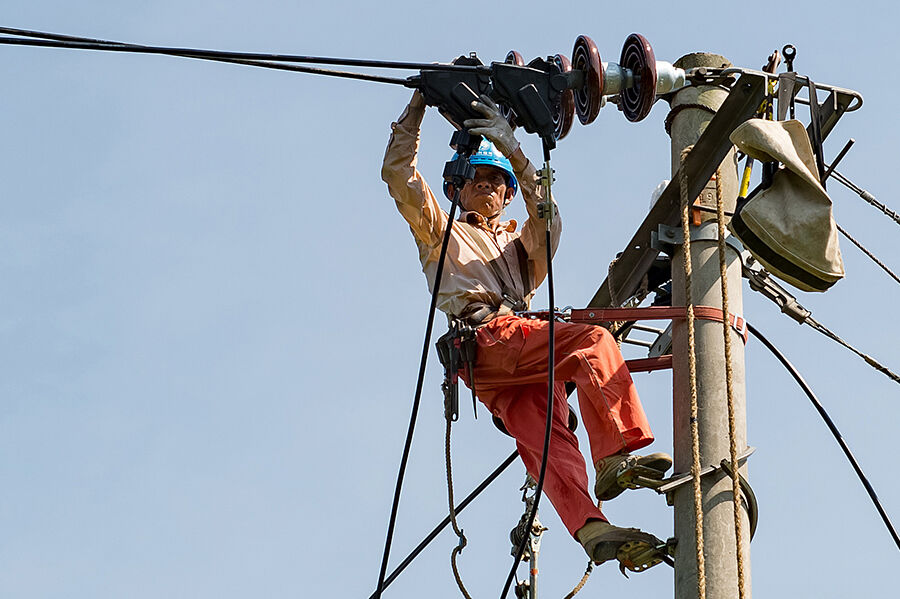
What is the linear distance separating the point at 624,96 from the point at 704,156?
0.42 metres

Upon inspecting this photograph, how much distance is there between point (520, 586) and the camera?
6.47 metres

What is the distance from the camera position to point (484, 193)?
687 centimetres

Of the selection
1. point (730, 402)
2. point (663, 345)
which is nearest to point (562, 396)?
point (663, 345)

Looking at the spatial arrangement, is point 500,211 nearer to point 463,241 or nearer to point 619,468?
Result: point 463,241

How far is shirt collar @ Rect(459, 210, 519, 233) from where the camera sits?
265 inches

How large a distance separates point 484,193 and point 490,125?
1.35m

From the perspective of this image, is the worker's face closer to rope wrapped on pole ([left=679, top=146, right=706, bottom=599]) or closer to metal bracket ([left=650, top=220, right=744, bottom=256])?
metal bracket ([left=650, top=220, right=744, bottom=256])

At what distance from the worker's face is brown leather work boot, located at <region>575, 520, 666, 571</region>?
1.82 meters

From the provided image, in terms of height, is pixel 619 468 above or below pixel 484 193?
below

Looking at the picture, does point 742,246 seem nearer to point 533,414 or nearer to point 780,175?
point 780,175

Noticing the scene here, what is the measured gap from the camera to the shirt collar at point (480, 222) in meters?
6.73

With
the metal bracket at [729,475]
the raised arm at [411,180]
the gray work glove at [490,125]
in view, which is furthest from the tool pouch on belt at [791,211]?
the raised arm at [411,180]

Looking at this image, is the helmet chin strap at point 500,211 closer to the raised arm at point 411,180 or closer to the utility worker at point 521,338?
the utility worker at point 521,338

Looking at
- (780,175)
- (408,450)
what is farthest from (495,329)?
(780,175)
